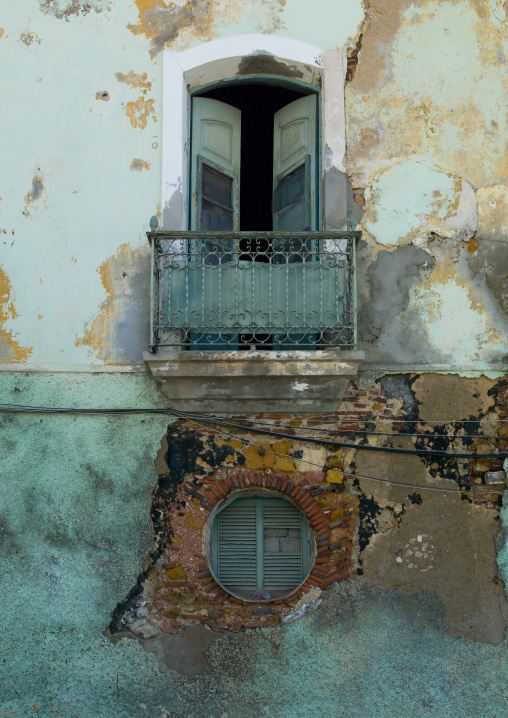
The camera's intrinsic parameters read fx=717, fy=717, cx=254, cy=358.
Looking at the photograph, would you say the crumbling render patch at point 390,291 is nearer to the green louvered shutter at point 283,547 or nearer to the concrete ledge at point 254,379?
the concrete ledge at point 254,379

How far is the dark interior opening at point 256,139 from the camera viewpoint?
24.7 feet

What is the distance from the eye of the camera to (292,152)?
6.57 metres

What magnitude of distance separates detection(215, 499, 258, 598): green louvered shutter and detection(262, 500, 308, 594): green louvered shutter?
4.0 inches

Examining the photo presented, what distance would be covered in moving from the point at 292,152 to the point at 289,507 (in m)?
3.19

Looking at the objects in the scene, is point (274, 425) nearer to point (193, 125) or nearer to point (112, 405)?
point (112, 405)

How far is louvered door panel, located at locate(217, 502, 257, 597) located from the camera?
19.5 ft

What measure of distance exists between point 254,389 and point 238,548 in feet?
4.43

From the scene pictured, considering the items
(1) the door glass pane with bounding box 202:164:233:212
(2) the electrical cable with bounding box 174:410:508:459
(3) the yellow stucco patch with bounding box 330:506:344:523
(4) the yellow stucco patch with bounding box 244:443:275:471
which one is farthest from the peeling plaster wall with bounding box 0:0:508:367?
(3) the yellow stucco patch with bounding box 330:506:344:523

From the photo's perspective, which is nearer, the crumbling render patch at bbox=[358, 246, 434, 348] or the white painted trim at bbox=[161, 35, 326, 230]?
the crumbling render patch at bbox=[358, 246, 434, 348]

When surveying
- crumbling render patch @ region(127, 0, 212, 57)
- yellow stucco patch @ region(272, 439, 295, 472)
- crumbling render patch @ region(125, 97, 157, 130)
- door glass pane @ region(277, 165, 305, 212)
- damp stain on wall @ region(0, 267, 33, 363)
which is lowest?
yellow stucco patch @ region(272, 439, 295, 472)

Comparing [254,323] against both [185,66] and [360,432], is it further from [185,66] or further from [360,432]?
[185,66]

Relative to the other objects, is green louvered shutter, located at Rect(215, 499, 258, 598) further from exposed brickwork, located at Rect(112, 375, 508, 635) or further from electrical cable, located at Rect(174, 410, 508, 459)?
electrical cable, located at Rect(174, 410, 508, 459)

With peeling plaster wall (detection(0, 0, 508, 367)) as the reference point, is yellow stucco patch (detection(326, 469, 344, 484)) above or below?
below

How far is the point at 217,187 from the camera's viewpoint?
6598 millimetres
